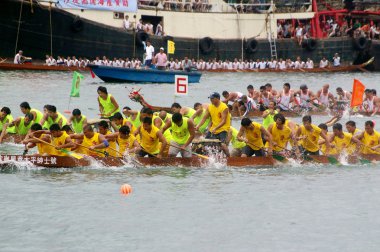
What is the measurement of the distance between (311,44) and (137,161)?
40.3 m

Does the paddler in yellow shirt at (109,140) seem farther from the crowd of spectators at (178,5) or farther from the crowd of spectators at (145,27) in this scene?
the crowd of spectators at (178,5)

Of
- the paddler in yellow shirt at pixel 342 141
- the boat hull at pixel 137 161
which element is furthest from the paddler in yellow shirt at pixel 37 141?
the paddler in yellow shirt at pixel 342 141

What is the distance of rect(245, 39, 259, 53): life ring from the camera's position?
6025cm

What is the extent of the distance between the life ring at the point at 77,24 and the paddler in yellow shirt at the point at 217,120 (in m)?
29.4

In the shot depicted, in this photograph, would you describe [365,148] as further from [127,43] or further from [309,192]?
[127,43]

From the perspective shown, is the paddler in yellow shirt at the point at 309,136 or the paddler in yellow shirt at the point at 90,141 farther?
the paddler in yellow shirt at the point at 309,136

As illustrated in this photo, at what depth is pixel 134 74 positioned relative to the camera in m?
47.6

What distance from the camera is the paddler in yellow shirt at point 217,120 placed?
24422 mm

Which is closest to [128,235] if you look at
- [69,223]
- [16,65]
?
[69,223]

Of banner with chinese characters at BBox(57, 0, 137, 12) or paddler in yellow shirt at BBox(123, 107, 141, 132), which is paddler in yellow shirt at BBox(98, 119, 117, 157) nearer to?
paddler in yellow shirt at BBox(123, 107, 141, 132)

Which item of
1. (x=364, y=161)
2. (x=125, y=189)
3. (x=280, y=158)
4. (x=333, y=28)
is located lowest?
(x=125, y=189)

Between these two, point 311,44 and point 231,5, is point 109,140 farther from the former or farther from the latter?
point 311,44

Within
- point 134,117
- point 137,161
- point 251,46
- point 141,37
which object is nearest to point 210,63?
point 251,46

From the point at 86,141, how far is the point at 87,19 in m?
31.3
